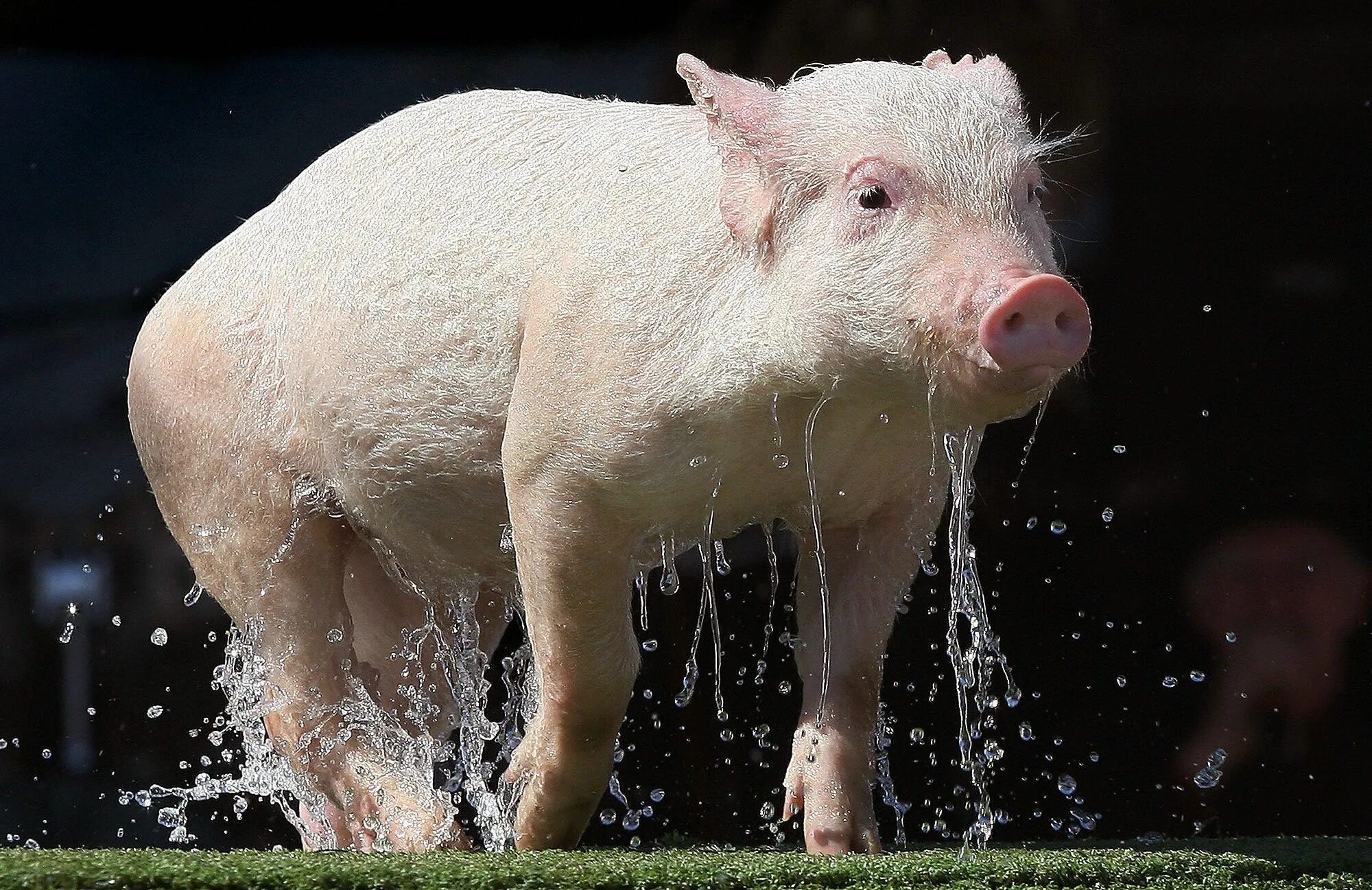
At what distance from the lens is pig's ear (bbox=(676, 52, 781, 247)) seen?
2449mm

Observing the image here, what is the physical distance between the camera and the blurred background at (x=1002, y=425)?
4.36 m

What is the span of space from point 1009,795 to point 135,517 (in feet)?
8.06

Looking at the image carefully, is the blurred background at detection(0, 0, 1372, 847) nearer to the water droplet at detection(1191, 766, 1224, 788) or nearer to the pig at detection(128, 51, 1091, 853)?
the water droplet at detection(1191, 766, 1224, 788)

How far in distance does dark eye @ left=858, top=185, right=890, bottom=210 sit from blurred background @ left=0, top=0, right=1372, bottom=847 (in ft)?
6.71

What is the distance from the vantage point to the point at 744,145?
2.49m

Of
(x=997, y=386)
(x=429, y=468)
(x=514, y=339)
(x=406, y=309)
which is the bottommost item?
(x=997, y=386)

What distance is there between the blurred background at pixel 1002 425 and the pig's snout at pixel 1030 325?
215cm

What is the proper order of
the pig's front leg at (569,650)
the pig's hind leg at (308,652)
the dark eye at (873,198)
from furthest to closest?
1. the pig's hind leg at (308,652)
2. the pig's front leg at (569,650)
3. the dark eye at (873,198)

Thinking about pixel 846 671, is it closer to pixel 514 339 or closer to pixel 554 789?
pixel 554 789

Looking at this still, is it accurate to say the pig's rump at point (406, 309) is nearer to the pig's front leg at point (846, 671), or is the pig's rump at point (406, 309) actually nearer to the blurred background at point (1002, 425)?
the pig's front leg at point (846, 671)

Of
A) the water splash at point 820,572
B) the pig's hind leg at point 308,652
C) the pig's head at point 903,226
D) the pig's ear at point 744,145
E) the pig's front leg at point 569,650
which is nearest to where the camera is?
the pig's head at point 903,226

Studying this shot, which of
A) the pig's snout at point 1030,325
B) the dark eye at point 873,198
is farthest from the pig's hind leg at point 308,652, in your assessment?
the pig's snout at point 1030,325

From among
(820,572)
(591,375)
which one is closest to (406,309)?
(591,375)

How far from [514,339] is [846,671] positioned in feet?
2.46
